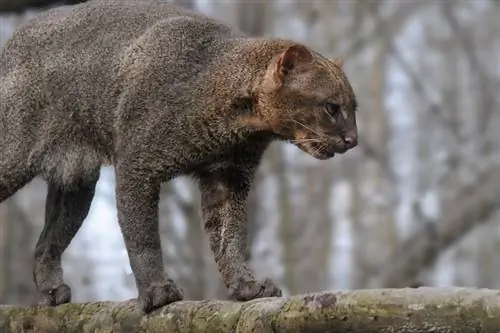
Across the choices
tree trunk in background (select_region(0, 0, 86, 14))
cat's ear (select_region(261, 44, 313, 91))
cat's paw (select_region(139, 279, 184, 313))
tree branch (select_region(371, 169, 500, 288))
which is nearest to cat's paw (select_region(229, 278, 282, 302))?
cat's paw (select_region(139, 279, 184, 313))

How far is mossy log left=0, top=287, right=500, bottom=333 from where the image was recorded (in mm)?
3438

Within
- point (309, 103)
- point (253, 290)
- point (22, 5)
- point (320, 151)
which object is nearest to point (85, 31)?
point (309, 103)

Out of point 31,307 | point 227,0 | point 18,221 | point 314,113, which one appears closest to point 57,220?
point 31,307

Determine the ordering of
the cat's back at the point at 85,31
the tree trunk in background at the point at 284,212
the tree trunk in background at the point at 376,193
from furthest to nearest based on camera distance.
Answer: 1. the tree trunk in background at the point at 376,193
2. the tree trunk in background at the point at 284,212
3. the cat's back at the point at 85,31

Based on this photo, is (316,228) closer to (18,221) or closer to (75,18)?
(18,221)

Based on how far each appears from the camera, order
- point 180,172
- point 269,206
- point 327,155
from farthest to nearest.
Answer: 1. point 269,206
2. point 180,172
3. point 327,155

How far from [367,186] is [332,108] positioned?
24.7m

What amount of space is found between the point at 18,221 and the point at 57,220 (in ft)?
37.8

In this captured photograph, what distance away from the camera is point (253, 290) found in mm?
5285

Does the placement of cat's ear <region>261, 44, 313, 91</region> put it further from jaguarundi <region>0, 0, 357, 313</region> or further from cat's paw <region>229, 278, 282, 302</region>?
cat's paw <region>229, 278, 282, 302</region>

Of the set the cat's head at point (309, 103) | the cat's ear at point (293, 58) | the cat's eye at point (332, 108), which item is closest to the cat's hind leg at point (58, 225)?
the cat's head at point (309, 103)

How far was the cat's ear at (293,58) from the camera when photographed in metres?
5.12

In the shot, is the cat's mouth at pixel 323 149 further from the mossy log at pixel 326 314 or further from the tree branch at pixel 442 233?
the tree branch at pixel 442 233

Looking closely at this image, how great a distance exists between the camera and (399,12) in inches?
798
